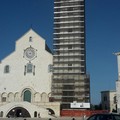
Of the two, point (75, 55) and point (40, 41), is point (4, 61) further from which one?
point (75, 55)

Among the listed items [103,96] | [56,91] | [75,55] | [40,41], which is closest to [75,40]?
[75,55]

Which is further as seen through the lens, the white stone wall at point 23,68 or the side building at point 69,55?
the white stone wall at point 23,68

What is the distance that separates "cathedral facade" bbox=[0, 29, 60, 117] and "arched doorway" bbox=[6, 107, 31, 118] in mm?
3563

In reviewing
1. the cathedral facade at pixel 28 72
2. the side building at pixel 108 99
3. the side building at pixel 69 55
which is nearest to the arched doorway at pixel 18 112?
the cathedral facade at pixel 28 72

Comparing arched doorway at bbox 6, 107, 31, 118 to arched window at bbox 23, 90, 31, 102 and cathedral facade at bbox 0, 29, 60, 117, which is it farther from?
arched window at bbox 23, 90, 31, 102

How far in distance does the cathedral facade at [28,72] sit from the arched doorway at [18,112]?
11.7ft

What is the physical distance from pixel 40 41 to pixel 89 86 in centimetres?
1574

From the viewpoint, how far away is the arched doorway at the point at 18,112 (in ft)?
193

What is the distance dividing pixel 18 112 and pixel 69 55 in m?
17.1

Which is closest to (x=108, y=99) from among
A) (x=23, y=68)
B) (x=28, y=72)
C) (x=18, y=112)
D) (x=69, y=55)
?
(x=69, y=55)

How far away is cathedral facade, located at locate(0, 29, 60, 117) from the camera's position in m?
65.5

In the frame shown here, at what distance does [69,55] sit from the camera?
6631cm

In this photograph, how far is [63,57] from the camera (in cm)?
6638

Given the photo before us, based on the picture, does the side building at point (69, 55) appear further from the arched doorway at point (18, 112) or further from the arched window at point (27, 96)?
the arched doorway at point (18, 112)
